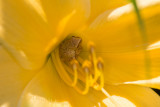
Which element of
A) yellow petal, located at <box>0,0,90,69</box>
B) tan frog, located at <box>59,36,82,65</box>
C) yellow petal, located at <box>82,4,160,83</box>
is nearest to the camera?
yellow petal, located at <box>0,0,90,69</box>

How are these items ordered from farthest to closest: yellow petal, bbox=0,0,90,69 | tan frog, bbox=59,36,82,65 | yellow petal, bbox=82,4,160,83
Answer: tan frog, bbox=59,36,82,65 → yellow petal, bbox=82,4,160,83 → yellow petal, bbox=0,0,90,69

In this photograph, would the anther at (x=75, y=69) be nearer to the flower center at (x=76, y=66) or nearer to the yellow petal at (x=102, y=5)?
the flower center at (x=76, y=66)

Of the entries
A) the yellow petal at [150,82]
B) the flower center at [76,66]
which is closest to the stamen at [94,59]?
the flower center at [76,66]

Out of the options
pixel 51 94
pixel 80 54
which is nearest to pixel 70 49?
pixel 80 54

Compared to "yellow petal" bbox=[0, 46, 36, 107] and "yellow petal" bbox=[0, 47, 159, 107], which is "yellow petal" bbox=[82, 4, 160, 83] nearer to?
"yellow petal" bbox=[0, 47, 159, 107]

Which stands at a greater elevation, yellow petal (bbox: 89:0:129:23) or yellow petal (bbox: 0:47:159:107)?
yellow petal (bbox: 89:0:129:23)

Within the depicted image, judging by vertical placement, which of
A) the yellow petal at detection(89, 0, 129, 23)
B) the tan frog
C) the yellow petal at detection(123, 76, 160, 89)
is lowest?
the yellow petal at detection(123, 76, 160, 89)

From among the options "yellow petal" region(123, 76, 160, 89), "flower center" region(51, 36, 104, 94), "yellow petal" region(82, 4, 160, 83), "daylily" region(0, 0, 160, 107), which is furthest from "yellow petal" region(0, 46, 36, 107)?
"yellow petal" region(123, 76, 160, 89)

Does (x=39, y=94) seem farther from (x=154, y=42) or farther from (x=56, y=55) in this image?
(x=154, y=42)

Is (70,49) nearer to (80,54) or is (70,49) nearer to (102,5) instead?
(80,54)
